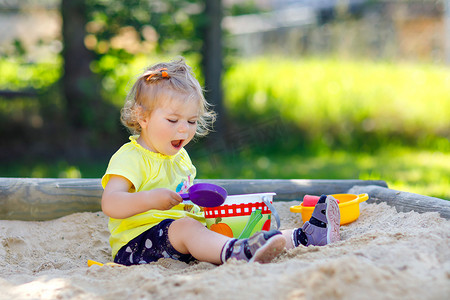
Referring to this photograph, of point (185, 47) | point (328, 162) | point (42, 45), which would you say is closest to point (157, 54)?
point (185, 47)

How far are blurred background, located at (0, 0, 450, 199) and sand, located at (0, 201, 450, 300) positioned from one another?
1.90 metres

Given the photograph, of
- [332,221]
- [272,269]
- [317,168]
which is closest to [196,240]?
[272,269]

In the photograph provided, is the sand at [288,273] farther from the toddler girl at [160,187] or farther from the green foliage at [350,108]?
the green foliage at [350,108]

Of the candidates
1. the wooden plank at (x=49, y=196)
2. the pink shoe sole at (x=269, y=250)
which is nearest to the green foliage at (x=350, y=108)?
the wooden plank at (x=49, y=196)

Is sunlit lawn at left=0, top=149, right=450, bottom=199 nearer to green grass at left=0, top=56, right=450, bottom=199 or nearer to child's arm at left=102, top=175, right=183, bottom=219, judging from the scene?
green grass at left=0, top=56, right=450, bottom=199

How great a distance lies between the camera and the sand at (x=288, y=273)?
52.8 inches

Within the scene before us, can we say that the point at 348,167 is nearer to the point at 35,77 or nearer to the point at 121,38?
the point at 121,38

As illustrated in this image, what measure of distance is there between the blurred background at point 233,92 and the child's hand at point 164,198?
2.27 meters

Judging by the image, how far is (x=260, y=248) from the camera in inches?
68.1

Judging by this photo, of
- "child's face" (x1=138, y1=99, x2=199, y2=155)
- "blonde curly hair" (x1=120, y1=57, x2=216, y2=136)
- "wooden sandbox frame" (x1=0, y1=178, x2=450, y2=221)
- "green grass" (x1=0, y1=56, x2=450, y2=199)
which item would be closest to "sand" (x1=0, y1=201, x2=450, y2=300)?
"wooden sandbox frame" (x1=0, y1=178, x2=450, y2=221)

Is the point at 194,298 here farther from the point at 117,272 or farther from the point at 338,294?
the point at 117,272

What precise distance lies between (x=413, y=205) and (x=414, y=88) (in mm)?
3988

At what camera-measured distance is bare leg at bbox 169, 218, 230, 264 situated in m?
1.86

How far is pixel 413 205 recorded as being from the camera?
92.4 inches
